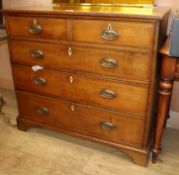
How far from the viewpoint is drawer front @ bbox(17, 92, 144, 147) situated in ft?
5.16

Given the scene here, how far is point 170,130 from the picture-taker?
2020mm

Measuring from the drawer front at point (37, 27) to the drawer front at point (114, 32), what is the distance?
10 centimetres

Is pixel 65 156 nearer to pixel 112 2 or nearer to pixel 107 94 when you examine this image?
pixel 107 94

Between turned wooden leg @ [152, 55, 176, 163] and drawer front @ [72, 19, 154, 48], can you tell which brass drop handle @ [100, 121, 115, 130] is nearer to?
turned wooden leg @ [152, 55, 176, 163]

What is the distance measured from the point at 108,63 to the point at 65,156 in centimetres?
75

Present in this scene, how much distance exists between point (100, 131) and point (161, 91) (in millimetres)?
512

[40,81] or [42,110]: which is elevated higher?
[40,81]

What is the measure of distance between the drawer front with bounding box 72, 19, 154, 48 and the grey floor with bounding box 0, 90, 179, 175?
2.68 ft

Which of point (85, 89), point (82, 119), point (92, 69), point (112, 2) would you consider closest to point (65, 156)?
point (82, 119)

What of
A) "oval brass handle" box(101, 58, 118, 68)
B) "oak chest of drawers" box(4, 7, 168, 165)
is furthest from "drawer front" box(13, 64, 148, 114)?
"oval brass handle" box(101, 58, 118, 68)

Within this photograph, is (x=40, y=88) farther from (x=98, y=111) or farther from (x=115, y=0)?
(x=115, y=0)

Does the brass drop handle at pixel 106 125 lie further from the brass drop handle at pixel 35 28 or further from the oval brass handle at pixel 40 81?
the brass drop handle at pixel 35 28

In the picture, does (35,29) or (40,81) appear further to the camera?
(40,81)

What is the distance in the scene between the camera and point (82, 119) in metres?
1.71
